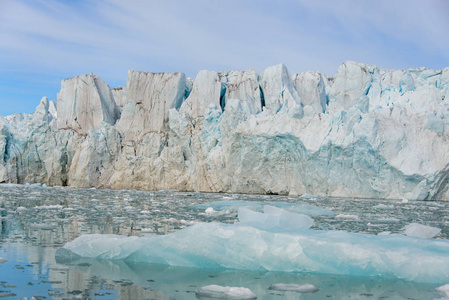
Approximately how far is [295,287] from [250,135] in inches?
706

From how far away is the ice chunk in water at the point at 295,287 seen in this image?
3.27 meters

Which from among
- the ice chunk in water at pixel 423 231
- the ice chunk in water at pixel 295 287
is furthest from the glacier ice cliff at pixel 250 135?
the ice chunk in water at pixel 295 287

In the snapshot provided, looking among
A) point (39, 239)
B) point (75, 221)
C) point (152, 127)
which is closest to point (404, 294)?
point (39, 239)

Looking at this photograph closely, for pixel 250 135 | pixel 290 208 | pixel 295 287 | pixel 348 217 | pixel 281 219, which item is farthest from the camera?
pixel 250 135

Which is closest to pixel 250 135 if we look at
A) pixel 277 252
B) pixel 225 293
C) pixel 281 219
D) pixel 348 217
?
pixel 348 217

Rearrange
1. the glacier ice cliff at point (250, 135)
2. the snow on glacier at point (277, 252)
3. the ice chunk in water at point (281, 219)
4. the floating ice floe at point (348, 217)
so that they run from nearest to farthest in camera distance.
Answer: the snow on glacier at point (277, 252) → the ice chunk in water at point (281, 219) → the floating ice floe at point (348, 217) → the glacier ice cliff at point (250, 135)

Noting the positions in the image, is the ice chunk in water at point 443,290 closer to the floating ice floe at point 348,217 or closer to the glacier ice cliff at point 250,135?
the floating ice floe at point 348,217

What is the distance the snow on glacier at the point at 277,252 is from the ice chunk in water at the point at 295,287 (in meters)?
0.75

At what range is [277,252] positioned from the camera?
13.6ft

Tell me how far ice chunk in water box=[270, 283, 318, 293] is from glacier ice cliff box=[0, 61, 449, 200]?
51.3ft

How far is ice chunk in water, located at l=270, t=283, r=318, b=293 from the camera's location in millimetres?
3268

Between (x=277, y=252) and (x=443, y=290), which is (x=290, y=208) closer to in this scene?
(x=277, y=252)

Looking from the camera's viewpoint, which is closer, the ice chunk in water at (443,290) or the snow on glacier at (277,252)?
the ice chunk in water at (443,290)

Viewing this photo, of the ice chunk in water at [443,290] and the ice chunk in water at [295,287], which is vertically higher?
the ice chunk in water at [295,287]
